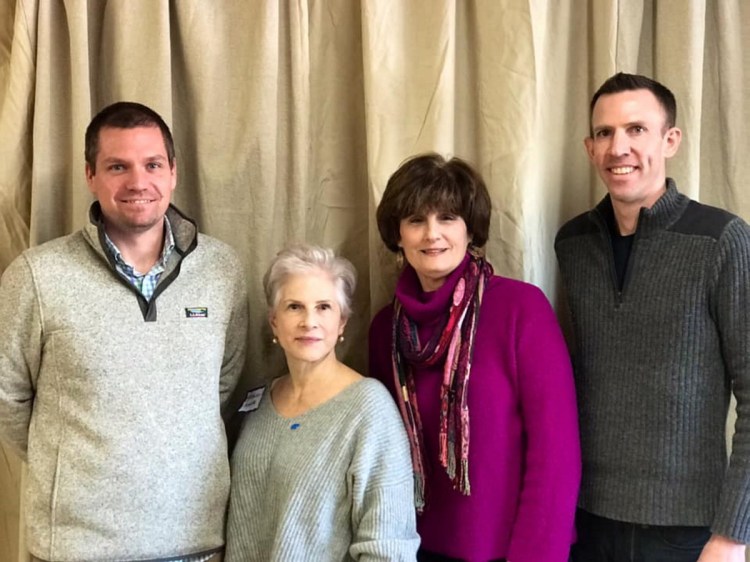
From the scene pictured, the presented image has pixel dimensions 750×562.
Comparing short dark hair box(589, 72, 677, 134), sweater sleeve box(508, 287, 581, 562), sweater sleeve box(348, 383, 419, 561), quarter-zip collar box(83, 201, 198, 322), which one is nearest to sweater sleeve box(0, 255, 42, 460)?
quarter-zip collar box(83, 201, 198, 322)

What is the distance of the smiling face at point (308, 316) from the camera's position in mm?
1610

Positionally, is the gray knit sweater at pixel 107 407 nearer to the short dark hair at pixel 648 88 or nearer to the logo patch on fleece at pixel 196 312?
the logo patch on fleece at pixel 196 312

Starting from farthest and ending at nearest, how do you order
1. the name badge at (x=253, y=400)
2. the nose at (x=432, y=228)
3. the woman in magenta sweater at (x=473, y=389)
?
the name badge at (x=253, y=400), the nose at (x=432, y=228), the woman in magenta sweater at (x=473, y=389)

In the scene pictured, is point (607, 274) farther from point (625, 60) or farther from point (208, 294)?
point (208, 294)

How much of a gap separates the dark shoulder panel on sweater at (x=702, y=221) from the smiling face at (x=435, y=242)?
0.46m

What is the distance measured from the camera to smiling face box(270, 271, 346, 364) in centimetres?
161

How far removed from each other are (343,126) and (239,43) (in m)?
0.35

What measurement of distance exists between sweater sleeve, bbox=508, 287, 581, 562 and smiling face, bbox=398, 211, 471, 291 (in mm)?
198

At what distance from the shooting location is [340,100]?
2.03m

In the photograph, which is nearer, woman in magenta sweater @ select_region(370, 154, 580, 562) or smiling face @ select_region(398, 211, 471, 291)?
woman in magenta sweater @ select_region(370, 154, 580, 562)

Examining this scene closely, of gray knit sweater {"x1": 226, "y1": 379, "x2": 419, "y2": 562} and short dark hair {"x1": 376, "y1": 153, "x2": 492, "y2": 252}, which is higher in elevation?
short dark hair {"x1": 376, "y1": 153, "x2": 492, "y2": 252}

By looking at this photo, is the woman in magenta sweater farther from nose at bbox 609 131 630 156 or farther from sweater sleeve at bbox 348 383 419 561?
nose at bbox 609 131 630 156

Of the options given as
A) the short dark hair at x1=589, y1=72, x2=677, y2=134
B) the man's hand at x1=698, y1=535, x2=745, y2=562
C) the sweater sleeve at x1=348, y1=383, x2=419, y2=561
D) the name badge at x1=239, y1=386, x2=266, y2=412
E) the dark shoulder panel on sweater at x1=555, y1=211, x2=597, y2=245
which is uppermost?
the short dark hair at x1=589, y1=72, x2=677, y2=134

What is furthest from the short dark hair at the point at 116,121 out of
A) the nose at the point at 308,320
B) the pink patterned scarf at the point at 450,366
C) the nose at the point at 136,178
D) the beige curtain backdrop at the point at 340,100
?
the pink patterned scarf at the point at 450,366
